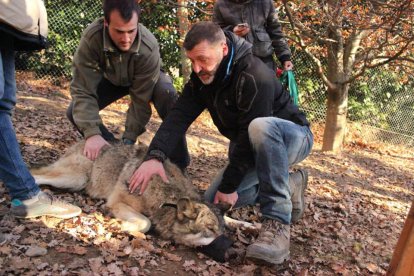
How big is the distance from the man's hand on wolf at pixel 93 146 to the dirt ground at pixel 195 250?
0.49m

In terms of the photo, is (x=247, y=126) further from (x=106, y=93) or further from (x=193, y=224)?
(x=106, y=93)

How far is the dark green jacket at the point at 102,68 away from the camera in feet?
15.3

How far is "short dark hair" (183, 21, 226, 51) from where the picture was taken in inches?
138

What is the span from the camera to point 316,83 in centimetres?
1324

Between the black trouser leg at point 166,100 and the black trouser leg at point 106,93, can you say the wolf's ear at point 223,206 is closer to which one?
the black trouser leg at point 166,100

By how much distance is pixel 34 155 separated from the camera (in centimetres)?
551

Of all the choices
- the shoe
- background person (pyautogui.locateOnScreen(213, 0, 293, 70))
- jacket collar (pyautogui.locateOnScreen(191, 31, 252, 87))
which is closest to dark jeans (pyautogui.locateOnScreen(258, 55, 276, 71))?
background person (pyautogui.locateOnScreen(213, 0, 293, 70))

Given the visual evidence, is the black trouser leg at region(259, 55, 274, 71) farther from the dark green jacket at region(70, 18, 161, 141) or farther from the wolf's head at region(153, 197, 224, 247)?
the wolf's head at region(153, 197, 224, 247)

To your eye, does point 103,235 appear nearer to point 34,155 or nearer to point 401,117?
point 34,155

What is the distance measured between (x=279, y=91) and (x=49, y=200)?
245cm

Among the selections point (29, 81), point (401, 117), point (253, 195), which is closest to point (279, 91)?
point (253, 195)

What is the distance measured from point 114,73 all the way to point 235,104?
173 centimetres

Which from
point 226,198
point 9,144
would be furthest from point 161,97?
point 9,144

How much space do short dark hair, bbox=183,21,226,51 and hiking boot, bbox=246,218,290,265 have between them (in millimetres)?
1701
